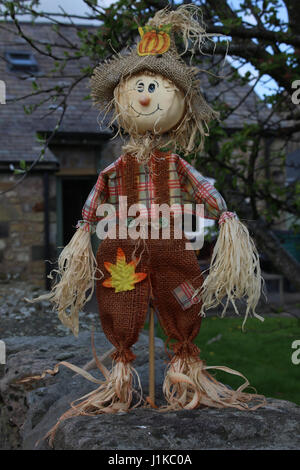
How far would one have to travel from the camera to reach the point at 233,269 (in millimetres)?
2459

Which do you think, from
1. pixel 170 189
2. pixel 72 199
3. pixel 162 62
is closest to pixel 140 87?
pixel 162 62

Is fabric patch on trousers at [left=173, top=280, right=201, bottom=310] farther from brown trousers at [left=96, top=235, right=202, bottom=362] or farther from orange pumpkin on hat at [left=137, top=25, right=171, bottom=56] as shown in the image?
orange pumpkin on hat at [left=137, top=25, right=171, bottom=56]

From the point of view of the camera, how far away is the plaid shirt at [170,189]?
269cm

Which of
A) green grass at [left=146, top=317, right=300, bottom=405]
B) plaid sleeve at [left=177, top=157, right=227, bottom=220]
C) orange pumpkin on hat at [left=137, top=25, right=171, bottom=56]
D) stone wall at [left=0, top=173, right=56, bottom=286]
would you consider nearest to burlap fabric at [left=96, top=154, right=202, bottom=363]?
plaid sleeve at [left=177, top=157, right=227, bottom=220]

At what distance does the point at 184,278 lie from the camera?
2.69m

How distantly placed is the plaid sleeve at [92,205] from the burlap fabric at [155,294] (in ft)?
0.45

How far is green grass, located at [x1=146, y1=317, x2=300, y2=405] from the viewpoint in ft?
12.7

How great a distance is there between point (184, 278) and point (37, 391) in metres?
1.27

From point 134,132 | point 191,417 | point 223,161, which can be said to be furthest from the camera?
point 223,161

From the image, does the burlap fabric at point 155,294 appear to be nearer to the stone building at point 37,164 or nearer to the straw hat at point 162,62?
the straw hat at point 162,62

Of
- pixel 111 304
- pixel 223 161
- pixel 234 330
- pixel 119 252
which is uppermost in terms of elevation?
pixel 223 161

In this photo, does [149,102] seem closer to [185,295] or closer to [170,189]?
[170,189]
